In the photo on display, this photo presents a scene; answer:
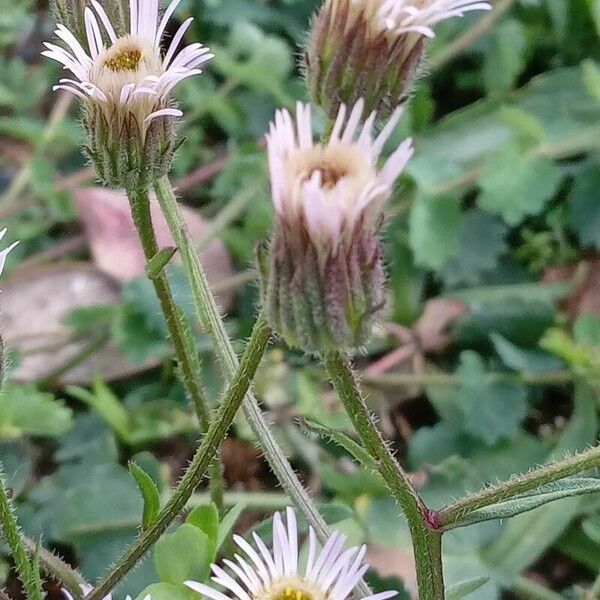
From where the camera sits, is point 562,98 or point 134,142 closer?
point 134,142

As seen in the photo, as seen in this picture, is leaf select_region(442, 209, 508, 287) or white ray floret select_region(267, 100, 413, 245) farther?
leaf select_region(442, 209, 508, 287)

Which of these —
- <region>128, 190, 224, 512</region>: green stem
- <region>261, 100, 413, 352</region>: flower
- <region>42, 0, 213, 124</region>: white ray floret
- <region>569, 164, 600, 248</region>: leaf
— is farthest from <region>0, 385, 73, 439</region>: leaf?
<region>569, 164, 600, 248</region>: leaf

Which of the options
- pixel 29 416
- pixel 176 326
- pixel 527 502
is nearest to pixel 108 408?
pixel 29 416

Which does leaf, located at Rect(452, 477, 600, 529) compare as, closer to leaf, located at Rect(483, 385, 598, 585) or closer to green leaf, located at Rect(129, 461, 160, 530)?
green leaf, located at Rect(129, 461, 160, 530)

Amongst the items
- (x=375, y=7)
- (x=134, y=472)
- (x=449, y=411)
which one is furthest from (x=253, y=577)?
(x=449, y=411)

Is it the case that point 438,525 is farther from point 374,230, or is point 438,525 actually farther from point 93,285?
point 93,285
